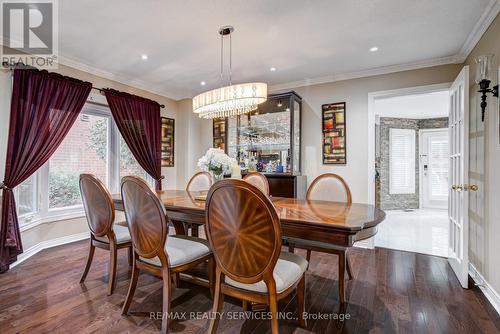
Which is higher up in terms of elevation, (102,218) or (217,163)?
(217,163)

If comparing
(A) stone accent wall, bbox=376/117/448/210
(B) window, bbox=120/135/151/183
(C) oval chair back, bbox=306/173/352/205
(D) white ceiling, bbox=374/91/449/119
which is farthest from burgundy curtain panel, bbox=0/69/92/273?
(A) stone accent wall, bbox=376/117/448/210

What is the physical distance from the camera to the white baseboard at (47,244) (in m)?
2.84

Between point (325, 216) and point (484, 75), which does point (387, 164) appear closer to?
point (484, 75)

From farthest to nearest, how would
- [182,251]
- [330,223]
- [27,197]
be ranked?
1. [27,197]
2. [182,251]
3. [330,223]

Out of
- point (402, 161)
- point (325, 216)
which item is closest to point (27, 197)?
point (325, 216)

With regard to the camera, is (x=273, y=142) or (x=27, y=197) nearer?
(x=27, y=197)

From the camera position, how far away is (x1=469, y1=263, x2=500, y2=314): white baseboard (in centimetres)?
197

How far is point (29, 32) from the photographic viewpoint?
2650 mm

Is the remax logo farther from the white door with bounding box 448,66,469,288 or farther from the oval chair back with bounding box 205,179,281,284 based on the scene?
the white door with bounding box 448,66,469,288

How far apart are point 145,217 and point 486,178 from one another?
293 centimetres

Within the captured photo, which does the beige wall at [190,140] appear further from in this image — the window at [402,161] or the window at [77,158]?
the window at [402,161]

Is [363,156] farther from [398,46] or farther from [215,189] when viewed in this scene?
[215,189]

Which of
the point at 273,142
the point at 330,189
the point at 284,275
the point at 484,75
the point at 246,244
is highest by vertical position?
the point at 484,75

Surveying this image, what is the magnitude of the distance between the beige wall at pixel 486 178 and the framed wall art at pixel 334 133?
1.46 m
